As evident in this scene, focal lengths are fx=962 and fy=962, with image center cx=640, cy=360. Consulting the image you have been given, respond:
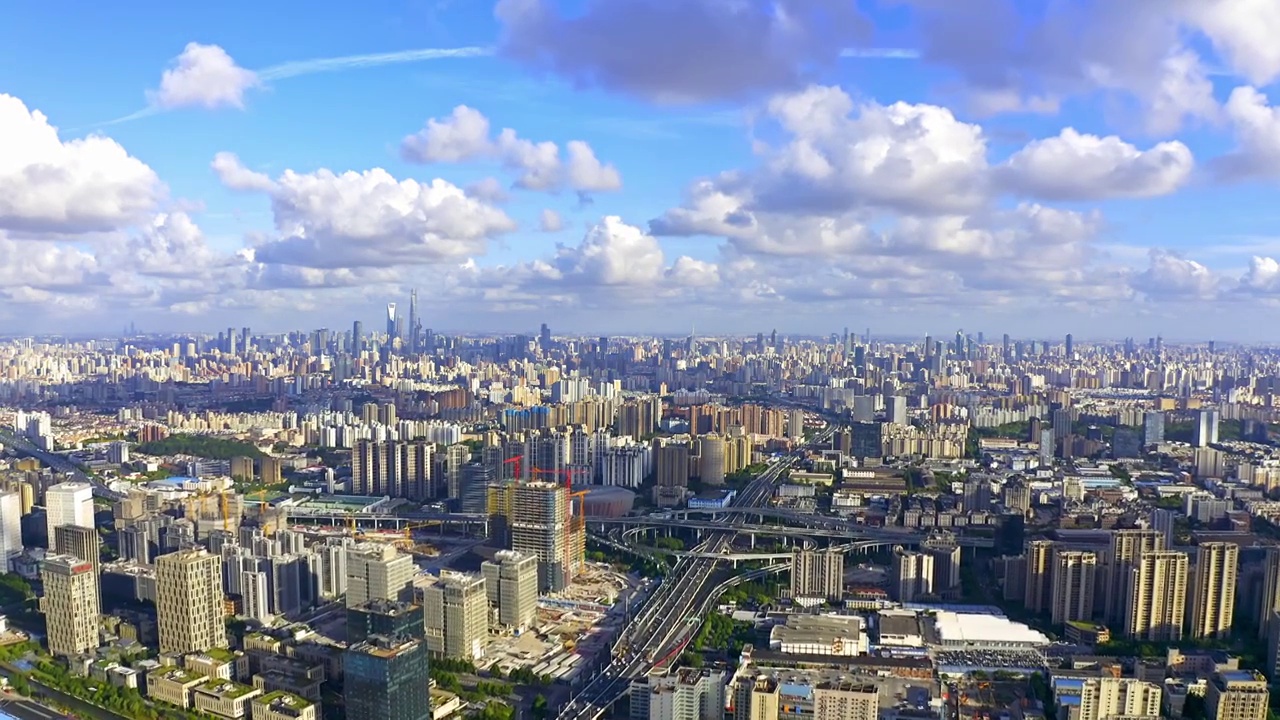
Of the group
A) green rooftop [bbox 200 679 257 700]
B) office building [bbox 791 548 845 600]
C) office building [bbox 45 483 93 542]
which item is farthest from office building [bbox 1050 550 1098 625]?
office building [bbox 45 483 93 542]

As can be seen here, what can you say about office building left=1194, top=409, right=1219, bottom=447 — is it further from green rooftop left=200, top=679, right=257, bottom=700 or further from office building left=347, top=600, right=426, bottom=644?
green rooftop left=200, top=679, right=257, bottom=700

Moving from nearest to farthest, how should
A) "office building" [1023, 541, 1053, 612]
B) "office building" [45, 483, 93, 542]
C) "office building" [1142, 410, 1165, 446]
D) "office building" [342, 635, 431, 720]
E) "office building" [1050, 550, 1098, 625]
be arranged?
"office building" [342, 635, 431, 720], "office building" [1050, 550, 1098, 625], "office building" [1023, 541, 1053, 612], "office building" [45, 483, 93, 542], "office building" [1142, 410, 1165, 446]

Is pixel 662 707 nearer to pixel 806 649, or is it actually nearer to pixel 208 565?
pixel 806 649

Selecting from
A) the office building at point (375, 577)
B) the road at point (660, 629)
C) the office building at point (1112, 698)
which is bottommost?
the road at point (660, 629)

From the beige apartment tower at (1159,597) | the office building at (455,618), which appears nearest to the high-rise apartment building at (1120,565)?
the beige apartment tower at (1159,597)

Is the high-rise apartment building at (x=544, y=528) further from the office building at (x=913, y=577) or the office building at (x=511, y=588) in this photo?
the office building at (x=913, y=577)

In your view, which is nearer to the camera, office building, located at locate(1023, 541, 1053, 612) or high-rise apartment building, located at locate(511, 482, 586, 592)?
office building, located at locate(1023, 541, 1053, 612)
